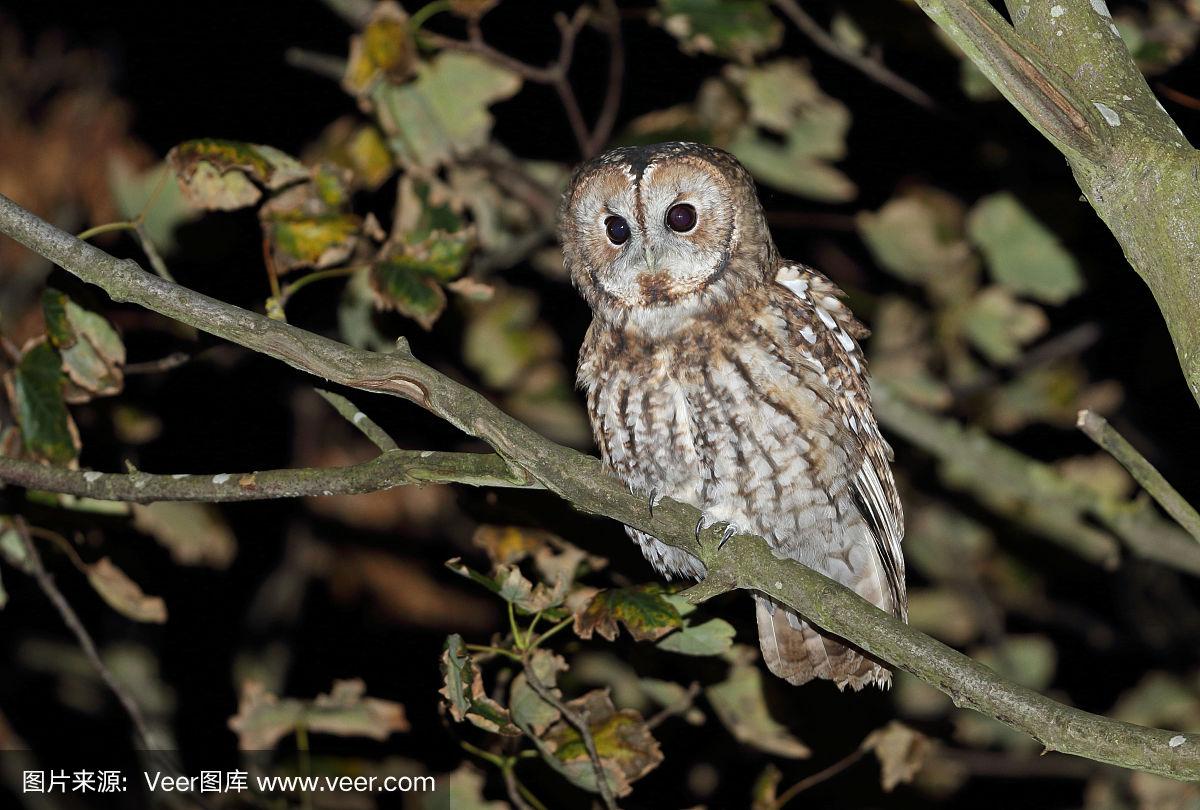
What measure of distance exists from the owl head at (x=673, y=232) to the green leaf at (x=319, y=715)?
1.09 meters

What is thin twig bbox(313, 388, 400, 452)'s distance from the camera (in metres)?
2.08

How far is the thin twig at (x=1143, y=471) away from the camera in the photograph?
200cm

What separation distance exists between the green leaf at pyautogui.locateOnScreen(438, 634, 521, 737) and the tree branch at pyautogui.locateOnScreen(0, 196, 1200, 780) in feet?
1.22

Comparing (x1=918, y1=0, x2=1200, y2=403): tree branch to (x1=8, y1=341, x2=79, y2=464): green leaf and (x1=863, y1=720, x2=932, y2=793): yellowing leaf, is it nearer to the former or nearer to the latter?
(x1=863, y1=720, x2=932, y2=793): yellowing leaf

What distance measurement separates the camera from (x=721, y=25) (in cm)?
320

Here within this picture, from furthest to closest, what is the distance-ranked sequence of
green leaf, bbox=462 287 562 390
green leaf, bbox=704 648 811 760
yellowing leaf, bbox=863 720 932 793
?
green leaf, bbox=462 287 562 390
yellowing leaf, bbox=863 720 932 793
green leaf, bbox=704 648 811 760

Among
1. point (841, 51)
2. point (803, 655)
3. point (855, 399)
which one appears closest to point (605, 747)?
point (803, 655)

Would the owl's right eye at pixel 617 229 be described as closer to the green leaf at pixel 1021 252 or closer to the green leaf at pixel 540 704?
the green leaf at pixel 540 704

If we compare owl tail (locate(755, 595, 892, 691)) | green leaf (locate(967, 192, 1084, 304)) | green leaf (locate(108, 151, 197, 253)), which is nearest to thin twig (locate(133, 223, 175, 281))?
green leaf (locate(108, 151, 197, 253))

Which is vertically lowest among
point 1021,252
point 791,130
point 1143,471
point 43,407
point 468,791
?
point 468,791

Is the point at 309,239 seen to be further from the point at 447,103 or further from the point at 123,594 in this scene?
the point at 447,103

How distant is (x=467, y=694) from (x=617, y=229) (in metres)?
1.19

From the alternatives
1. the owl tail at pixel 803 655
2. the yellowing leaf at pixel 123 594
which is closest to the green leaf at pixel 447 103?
the yellowing leaf at pixel 123 594

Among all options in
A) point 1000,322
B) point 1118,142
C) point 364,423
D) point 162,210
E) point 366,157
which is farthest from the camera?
point 1000,322
